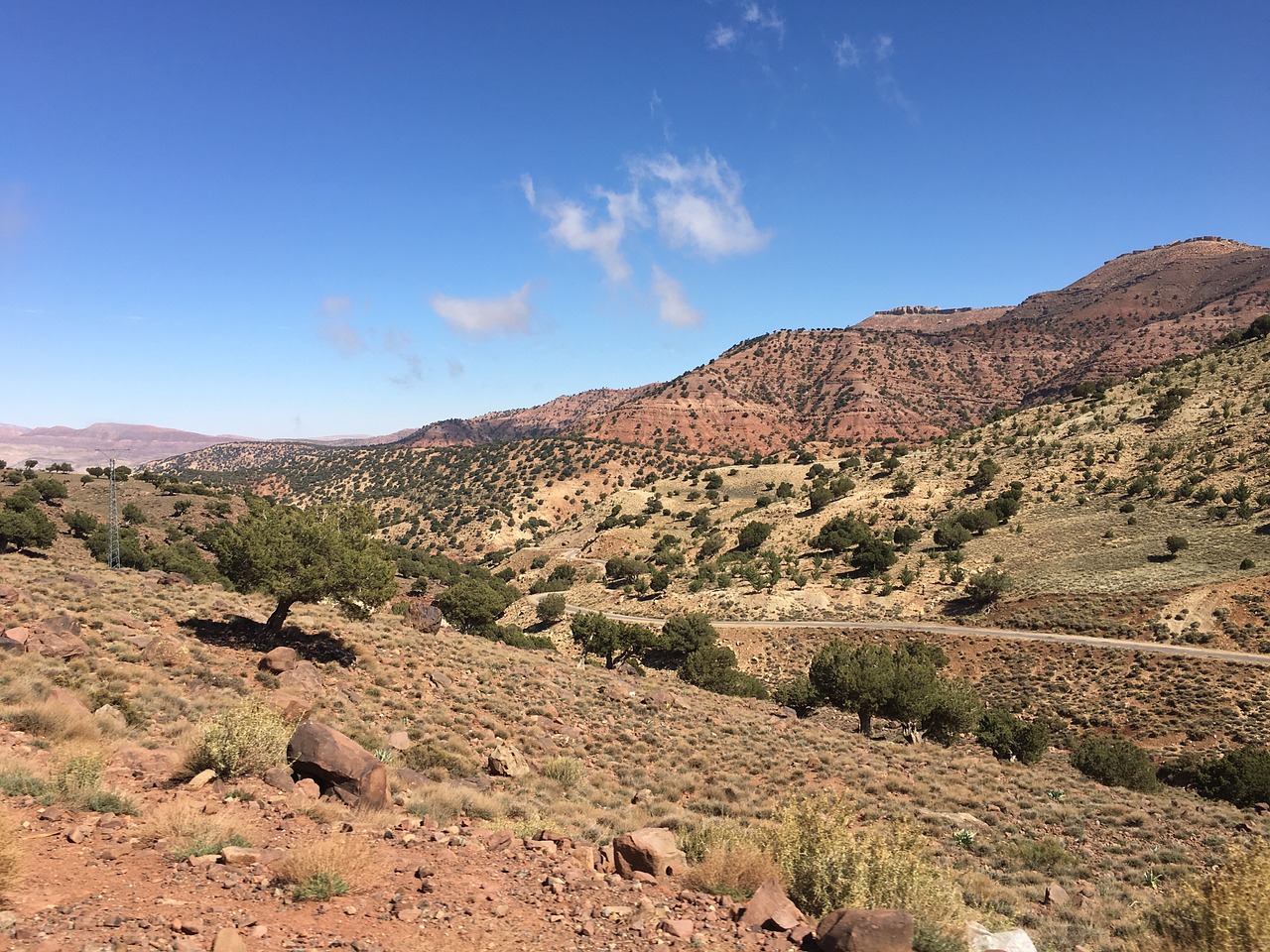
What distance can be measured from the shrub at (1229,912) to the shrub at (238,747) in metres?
13.1

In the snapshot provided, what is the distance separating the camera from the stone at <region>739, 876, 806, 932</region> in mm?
7262

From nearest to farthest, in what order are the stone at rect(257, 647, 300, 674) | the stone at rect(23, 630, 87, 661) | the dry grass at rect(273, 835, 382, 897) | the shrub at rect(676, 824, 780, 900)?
the dry grass at rect(273, 835, 382, 897)
the shrub at rect(676, 824, 780, 900)
the stone at rect(23, 630, 87, 661)
the stone at rect(257, 647, 300, 674)

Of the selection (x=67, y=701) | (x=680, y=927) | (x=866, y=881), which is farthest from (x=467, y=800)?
(x=67, y=701)

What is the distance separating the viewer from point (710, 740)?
2152 cm

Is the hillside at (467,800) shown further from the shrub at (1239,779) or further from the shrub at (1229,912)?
the shrub at (1229,912)

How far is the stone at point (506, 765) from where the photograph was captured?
15.2m

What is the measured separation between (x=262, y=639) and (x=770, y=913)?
20250mm

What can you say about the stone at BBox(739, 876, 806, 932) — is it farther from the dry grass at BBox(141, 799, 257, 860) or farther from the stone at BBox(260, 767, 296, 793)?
the stone at BBox(260, 767, 296, 793)

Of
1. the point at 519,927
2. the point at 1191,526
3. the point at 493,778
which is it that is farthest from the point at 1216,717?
the point at 519,927

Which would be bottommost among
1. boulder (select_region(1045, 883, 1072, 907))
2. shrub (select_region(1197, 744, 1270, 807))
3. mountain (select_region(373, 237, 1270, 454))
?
shrub (select_region(1197, 744, 1270, 807))

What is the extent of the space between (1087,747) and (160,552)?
207ft

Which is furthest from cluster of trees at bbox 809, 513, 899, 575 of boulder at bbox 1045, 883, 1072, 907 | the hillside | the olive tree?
boulder at bbox 1045, 883, 1072, 907

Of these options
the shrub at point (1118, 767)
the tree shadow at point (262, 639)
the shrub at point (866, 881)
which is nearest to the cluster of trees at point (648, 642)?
the shrub at point (1118, 767)

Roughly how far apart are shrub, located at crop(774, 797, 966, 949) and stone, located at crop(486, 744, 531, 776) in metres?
8.50
